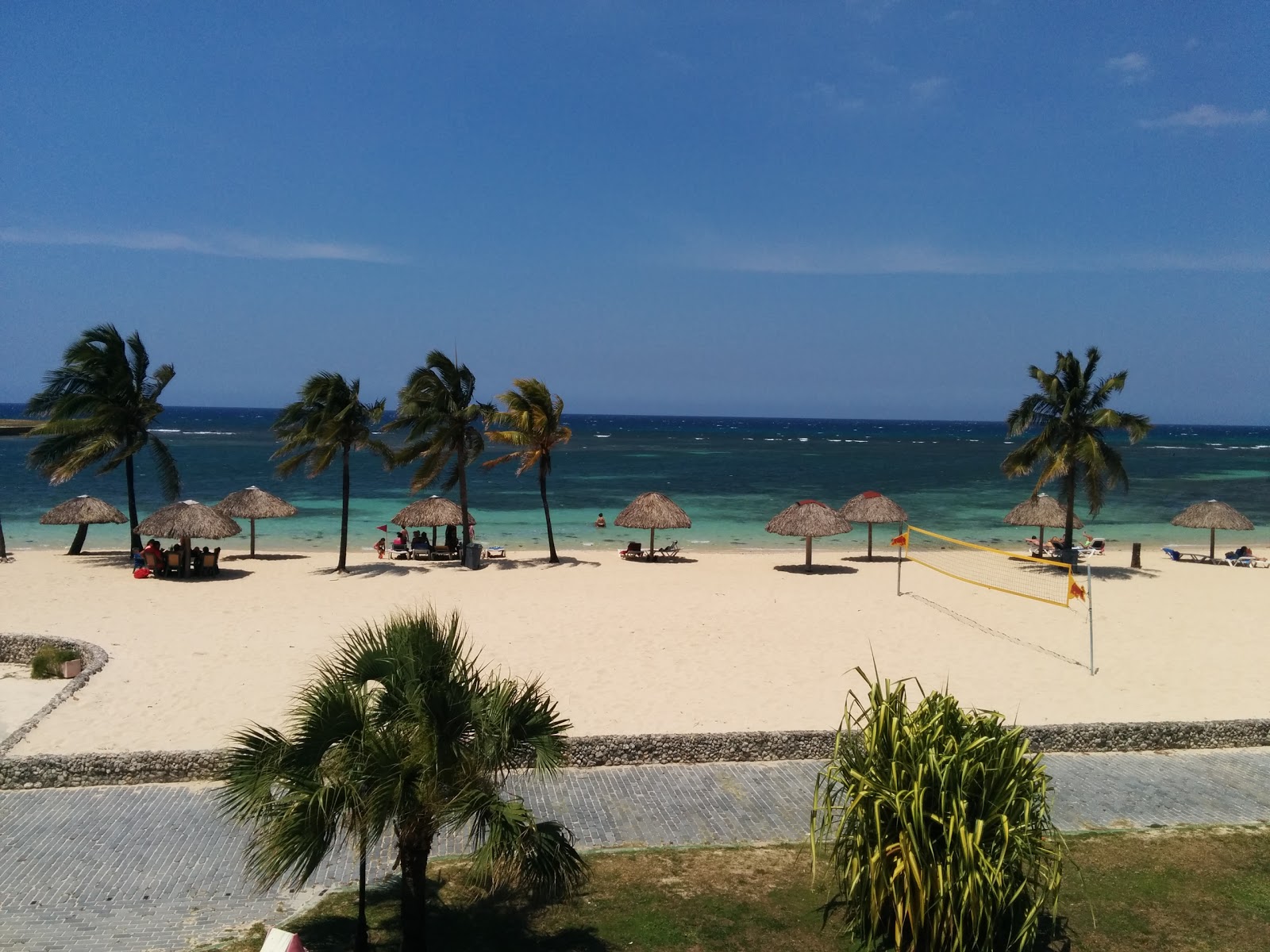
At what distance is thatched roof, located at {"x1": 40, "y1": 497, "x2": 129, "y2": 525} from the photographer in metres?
22.6

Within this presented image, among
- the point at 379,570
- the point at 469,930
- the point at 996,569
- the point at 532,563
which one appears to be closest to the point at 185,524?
the point at 379,570

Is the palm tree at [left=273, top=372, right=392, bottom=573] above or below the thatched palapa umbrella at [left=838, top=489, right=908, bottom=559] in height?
above

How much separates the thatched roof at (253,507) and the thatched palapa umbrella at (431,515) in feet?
8.74

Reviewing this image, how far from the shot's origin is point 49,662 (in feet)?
40.9

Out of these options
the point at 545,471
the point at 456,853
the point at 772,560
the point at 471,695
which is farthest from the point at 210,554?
the point at 471,695

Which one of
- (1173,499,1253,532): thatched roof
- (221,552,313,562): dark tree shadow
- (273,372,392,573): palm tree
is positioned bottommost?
(221,552,313,562): dark tree shadow

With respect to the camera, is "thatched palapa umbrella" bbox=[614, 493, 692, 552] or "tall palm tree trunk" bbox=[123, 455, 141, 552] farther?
"thatched palapa umbrella" bbox=[614, 493, 692, 552]

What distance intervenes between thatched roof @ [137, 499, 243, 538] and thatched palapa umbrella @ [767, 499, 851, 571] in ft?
40.8

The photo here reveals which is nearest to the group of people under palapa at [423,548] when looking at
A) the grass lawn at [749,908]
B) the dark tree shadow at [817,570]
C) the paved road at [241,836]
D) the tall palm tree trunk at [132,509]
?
the tall palm tree trunk at [132,509]

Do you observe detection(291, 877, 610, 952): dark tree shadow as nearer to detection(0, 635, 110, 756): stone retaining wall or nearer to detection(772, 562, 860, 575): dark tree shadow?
detection(0, 635, 110, 756): stone retaining wall

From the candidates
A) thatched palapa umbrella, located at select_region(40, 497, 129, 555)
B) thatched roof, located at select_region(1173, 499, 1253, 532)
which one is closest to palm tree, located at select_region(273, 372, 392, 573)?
thatched palapa umbrella, located at select_region(40, 497, 129, 555)

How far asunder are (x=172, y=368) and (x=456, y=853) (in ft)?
62.8

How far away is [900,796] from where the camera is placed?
5.66m

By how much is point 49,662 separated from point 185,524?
763cm
